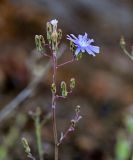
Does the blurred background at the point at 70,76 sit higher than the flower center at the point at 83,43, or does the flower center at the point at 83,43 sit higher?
the blurred background at the point at 70,76

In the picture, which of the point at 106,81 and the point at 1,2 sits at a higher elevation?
the point at 1,2

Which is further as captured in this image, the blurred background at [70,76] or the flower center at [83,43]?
the blurred background at [70,76]

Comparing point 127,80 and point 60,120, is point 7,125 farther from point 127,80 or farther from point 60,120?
point 127,80

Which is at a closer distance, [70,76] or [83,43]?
[83,43]

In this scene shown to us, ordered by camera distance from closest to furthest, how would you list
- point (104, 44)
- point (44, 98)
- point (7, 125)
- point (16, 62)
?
point (7, 125) → point (44, 98) → point (16, 62) → point (104, 44)

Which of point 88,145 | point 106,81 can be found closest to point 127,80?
point 106,81

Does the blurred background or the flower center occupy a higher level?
the blurred background

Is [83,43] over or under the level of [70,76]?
under

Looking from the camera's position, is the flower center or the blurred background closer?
the flower center
